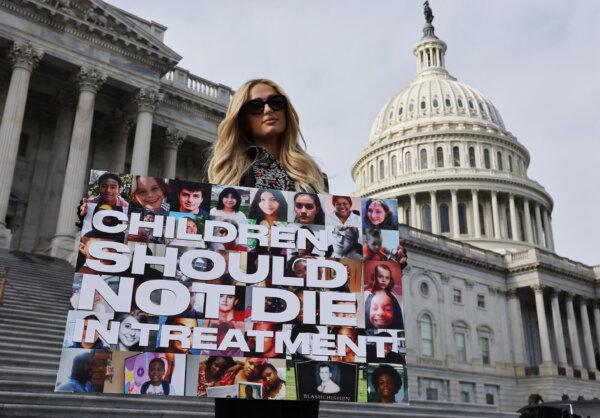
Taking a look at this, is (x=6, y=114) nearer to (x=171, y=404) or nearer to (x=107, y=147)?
(x=107, y=147)

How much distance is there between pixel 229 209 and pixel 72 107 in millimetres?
30556

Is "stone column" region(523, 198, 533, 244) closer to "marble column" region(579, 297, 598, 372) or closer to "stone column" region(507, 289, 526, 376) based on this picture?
"marble column" region(579, 297, 598, 372)

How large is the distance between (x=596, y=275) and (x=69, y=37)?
195ft

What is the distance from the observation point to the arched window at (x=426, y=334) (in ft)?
159

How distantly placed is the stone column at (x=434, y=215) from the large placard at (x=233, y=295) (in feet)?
245

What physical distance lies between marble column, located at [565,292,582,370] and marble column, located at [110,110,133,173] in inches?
1875

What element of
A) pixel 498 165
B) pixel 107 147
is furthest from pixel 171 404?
pixel 498 165

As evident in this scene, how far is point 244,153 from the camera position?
408 centimetres

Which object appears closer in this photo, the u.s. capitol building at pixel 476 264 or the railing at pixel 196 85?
the railing at pixel 196 85

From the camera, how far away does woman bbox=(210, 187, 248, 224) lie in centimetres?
369

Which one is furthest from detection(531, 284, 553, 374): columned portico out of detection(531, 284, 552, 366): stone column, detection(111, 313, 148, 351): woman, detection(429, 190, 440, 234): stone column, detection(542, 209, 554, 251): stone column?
detection(111, 313, 148, 351): woman

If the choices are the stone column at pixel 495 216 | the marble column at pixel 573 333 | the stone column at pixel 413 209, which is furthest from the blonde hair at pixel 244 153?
the stone column at pixel 495 216

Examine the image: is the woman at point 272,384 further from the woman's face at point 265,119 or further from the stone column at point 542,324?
the stone column at point 542,324

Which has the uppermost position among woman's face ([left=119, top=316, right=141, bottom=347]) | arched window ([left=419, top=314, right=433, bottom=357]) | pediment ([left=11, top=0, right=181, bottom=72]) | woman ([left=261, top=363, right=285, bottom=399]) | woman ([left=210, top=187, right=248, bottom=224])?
pediment ([left=11, top=0, right=181, bottom=72])
